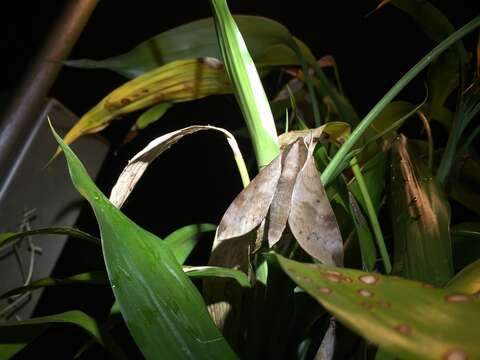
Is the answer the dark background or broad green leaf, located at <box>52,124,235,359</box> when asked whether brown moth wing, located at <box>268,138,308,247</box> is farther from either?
the dark background

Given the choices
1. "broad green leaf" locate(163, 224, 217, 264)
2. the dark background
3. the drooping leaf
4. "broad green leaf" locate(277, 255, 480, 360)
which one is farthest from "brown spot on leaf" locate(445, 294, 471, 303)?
the dark background

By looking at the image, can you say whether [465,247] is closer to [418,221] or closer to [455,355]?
[418,221]

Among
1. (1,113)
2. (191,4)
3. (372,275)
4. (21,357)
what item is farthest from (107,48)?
(372,275)

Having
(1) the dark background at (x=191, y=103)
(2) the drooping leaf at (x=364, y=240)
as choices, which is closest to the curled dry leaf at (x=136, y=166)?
Answer: (2) the drooping leaf at (x=364, y=240)

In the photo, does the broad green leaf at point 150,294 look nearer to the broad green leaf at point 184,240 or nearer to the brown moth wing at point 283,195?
the brown moth wing at point 283,195

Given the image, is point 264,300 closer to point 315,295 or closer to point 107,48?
point 315,295

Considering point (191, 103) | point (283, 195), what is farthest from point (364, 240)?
point (191, 103)

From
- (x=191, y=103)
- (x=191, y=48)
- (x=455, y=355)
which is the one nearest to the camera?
(x=455, y=355)
